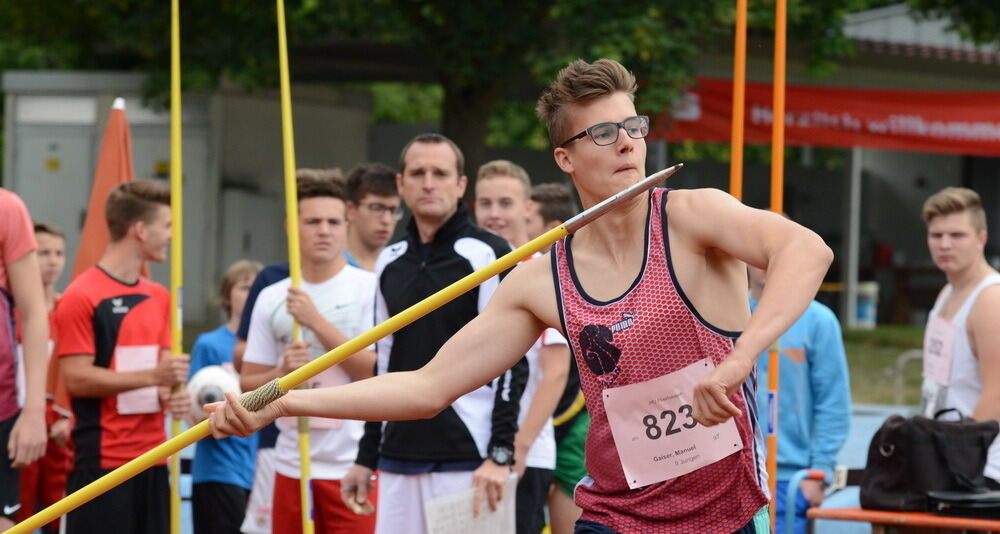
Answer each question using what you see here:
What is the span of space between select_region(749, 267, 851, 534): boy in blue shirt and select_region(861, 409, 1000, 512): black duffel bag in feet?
1.25

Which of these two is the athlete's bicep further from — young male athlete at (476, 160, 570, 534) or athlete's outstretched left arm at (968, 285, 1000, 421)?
athlete's outstretched left arm at (968, 285, 1000, 421)

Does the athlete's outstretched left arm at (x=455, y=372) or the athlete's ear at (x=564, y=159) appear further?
the athlete's ear at (x=564, y=159)

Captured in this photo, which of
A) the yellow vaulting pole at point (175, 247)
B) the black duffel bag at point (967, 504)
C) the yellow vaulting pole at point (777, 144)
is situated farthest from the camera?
the black duffel bag at point (967, 504)

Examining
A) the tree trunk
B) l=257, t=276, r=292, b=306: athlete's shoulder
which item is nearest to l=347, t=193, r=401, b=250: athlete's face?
l=257, t=276, r=292, b=306: athlete's shoulder

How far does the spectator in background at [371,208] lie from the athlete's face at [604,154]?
2909 mm

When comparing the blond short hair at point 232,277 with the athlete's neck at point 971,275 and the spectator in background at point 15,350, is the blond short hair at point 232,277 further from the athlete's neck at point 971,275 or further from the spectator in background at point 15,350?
the athlete's neck at point 971,275

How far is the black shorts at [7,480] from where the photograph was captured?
5285 mm

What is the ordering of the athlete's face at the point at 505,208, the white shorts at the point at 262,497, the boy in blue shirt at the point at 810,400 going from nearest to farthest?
the white shorts at the point at 262,497, the boy in blue shirt at the point at 810,400, the athlete's face at the point at 505,208

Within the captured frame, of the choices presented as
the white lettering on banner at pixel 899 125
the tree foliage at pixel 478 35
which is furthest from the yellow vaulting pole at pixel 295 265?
the white lettering on banner at pixel 899 125

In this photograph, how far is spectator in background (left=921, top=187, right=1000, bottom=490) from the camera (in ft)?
19.1

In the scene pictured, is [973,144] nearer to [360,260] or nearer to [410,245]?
[360,260]

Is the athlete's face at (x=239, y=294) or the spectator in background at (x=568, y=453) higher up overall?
the athlete's face at (x=239, y=294)

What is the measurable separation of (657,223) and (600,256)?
0.57ft

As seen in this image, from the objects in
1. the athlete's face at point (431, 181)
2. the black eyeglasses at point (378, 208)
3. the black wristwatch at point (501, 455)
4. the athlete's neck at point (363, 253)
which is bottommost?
the black wristwatch at point (501, 455)
